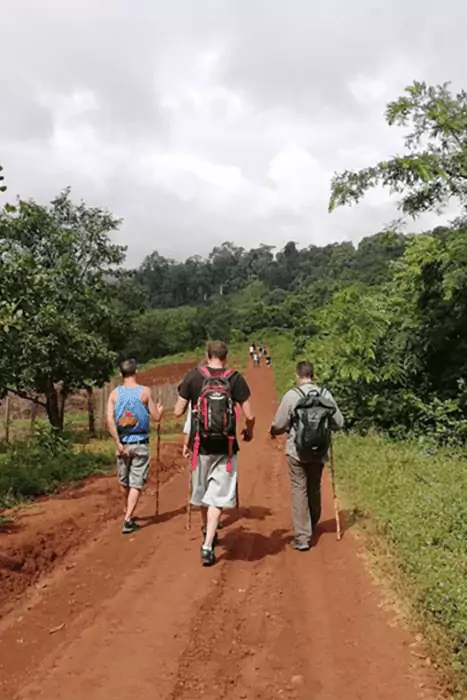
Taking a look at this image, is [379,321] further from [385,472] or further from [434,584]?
[434,584]

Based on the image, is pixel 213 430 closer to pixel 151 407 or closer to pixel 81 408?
pixel 151 407

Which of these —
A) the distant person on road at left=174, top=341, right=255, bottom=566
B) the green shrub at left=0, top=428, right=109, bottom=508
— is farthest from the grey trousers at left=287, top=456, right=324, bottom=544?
the green shrub at left=0, top=428, right=109, bottom=508

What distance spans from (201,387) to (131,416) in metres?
1.34

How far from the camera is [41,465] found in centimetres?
1156

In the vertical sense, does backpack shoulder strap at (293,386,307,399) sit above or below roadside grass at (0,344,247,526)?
above

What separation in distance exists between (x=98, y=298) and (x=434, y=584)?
15004 millimetres

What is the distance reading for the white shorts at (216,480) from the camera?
6.12 meters

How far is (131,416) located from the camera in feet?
23.6

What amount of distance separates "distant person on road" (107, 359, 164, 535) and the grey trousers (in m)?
1.66

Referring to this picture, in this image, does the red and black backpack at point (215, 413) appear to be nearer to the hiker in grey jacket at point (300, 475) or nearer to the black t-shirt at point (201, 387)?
the black t-shirt at point (201, 387)

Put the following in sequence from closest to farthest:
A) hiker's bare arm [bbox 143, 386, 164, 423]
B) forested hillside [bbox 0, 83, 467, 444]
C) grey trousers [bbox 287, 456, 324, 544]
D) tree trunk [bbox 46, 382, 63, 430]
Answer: grey trousers [bbox 287, 456, 324, 544], hiker's bare arm [bbox 143, 386, 164, 423], forested hillside [bbox 0, 83, 467, 444], tree trunk [bbox 46, 382, 63, 430]

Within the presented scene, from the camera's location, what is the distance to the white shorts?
6.12 meters

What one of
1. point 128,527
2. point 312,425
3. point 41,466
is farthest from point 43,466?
point 312,425

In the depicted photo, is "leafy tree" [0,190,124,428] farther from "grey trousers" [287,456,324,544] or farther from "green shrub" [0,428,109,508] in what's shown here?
"grey trousers" [287,456,324,544]
